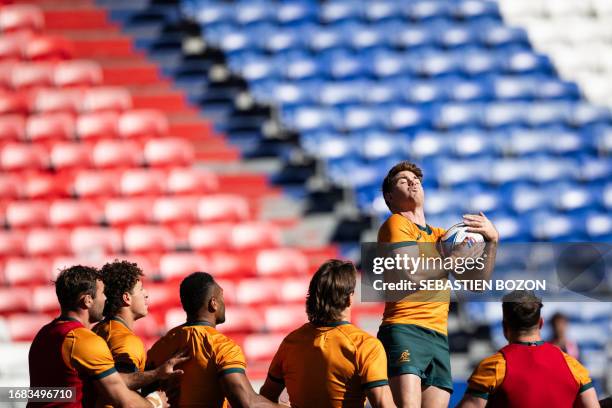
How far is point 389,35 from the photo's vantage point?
1147 centimetres

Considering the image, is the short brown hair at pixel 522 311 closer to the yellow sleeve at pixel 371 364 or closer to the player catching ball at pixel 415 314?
the yellow sleeve at pixel 371 364

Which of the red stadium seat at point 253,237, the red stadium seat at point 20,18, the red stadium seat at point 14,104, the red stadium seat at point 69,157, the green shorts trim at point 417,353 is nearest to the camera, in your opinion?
the green shorts trim at point 417,353

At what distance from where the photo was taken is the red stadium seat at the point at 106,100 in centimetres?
1052

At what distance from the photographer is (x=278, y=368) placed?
4.21m

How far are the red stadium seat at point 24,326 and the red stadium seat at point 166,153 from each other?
6.95 ft

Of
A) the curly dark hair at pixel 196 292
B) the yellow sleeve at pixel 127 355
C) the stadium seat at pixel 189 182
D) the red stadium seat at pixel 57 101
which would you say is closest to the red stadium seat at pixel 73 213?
the stadium seat at pixel 189 182

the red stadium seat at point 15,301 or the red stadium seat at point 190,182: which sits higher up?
the red stadium seat at point 190,182

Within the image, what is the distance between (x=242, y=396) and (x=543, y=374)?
49.2 inches

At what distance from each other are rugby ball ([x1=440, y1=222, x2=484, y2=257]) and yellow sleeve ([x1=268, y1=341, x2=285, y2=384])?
109 centimetres

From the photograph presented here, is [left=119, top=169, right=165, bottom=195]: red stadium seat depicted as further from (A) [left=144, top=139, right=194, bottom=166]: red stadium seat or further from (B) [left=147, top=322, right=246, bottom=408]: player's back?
(B) [left=147, top=322, right=246, bottom=408]: player's back

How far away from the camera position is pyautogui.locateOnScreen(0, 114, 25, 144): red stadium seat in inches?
404

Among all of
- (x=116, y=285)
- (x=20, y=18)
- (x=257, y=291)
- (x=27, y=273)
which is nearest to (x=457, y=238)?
(x=116, y=285)

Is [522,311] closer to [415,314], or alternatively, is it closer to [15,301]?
[415,314]

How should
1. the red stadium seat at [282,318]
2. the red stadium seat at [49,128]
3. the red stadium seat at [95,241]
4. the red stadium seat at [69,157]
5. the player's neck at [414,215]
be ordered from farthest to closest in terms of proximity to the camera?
the red stadium seat at [49,128]
the red stadium seat at [69,157]
the red stadium seat at [95,241]
the red stadium seat at [282,318]
the player's neck at [414,215]
